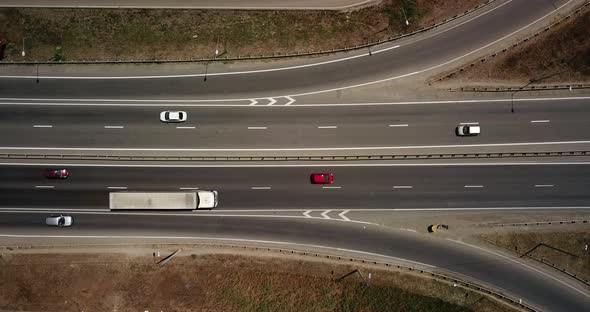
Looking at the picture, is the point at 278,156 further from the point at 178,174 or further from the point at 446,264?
the point at 446,264

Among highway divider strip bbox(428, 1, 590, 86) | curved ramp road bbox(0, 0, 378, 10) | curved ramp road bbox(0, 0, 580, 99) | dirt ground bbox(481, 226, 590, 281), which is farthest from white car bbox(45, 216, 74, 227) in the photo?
dirt ground bbox(481, 226, 590, 281)

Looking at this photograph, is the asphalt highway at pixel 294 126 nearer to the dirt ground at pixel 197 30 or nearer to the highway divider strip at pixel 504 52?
the highway divider strip at pixel 504 52

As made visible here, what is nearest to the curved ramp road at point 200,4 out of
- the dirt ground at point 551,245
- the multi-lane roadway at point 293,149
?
the multi-lane roadway at point 293,149

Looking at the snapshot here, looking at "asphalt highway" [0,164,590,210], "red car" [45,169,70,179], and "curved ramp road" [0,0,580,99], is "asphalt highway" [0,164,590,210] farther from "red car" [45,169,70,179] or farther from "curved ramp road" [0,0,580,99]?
"curved ramp road" [0,0,580,99]

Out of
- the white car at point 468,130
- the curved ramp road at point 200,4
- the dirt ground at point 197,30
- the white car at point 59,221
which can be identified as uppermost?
the curved ramp road at point 200,4

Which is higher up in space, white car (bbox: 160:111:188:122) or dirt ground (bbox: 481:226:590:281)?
white car (bbox: 160:111:188:122)

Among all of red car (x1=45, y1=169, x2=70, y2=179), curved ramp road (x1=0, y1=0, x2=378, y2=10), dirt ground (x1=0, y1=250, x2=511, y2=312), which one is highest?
curved ramp road (x1=0, y1=0, x2=378, y2=10)
